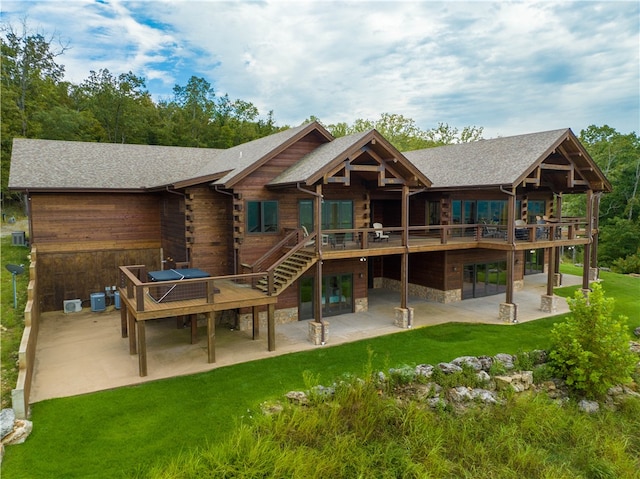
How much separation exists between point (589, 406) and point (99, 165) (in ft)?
65.5

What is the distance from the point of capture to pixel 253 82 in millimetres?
47938

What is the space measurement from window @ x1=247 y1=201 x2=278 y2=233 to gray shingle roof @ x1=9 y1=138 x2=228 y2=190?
1.86 m

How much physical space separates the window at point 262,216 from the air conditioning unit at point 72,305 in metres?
7.91

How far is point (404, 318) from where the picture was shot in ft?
48.8

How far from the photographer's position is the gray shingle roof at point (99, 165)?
1630 cm

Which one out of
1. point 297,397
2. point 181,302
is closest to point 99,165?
point 181,302

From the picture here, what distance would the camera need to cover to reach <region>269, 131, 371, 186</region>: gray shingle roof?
13237mm

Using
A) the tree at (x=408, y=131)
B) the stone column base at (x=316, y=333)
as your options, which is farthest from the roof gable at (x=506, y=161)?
the tree at (x=408, y=131)

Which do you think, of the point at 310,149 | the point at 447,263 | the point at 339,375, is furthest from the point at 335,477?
the point at 447,263

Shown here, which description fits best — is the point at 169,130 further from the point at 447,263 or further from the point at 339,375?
the point at 339,375

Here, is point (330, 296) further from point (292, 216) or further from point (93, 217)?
point (93, 217)

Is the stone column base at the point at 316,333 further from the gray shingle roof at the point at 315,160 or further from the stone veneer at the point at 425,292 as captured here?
the stone veneer at the point at 425,292

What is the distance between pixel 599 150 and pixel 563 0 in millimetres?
33204

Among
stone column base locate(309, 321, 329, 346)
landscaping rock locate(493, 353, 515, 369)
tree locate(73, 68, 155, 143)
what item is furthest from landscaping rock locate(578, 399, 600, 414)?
tree locate(73, 68, 155, 143)
